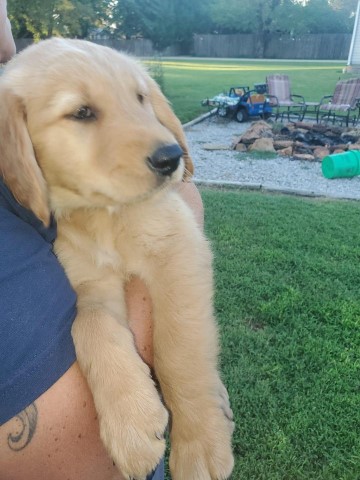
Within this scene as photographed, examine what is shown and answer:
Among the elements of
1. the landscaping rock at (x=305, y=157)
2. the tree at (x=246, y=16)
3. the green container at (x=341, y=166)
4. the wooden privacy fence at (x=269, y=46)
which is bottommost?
the wooden privacy fence at (x=269, y=46)

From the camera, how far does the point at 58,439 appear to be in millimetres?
1164

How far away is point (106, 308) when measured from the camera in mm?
1556

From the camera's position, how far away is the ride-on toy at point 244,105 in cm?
1363

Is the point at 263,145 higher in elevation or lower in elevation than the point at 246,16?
higher

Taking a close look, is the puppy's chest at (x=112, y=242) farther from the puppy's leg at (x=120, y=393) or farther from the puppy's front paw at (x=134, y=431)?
the puppy's front paw at (x=134, y=431)

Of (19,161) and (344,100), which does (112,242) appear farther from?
(344,100)

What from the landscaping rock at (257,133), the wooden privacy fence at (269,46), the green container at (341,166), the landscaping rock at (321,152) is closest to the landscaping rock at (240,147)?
the landscaping rock at (257,133)

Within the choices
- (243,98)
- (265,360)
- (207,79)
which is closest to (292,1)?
(207,79)

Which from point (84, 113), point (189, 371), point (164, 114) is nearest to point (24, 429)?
point (189, 371)

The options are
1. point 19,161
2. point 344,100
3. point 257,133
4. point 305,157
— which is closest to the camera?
point 19,161

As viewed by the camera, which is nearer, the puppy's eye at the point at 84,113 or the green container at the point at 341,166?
the puppy's eye at the point at 84,113

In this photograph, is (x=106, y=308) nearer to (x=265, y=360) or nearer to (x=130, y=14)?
(x=265, y=360)

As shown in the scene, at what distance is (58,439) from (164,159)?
2.77 feet

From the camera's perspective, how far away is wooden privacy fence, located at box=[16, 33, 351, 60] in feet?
152
